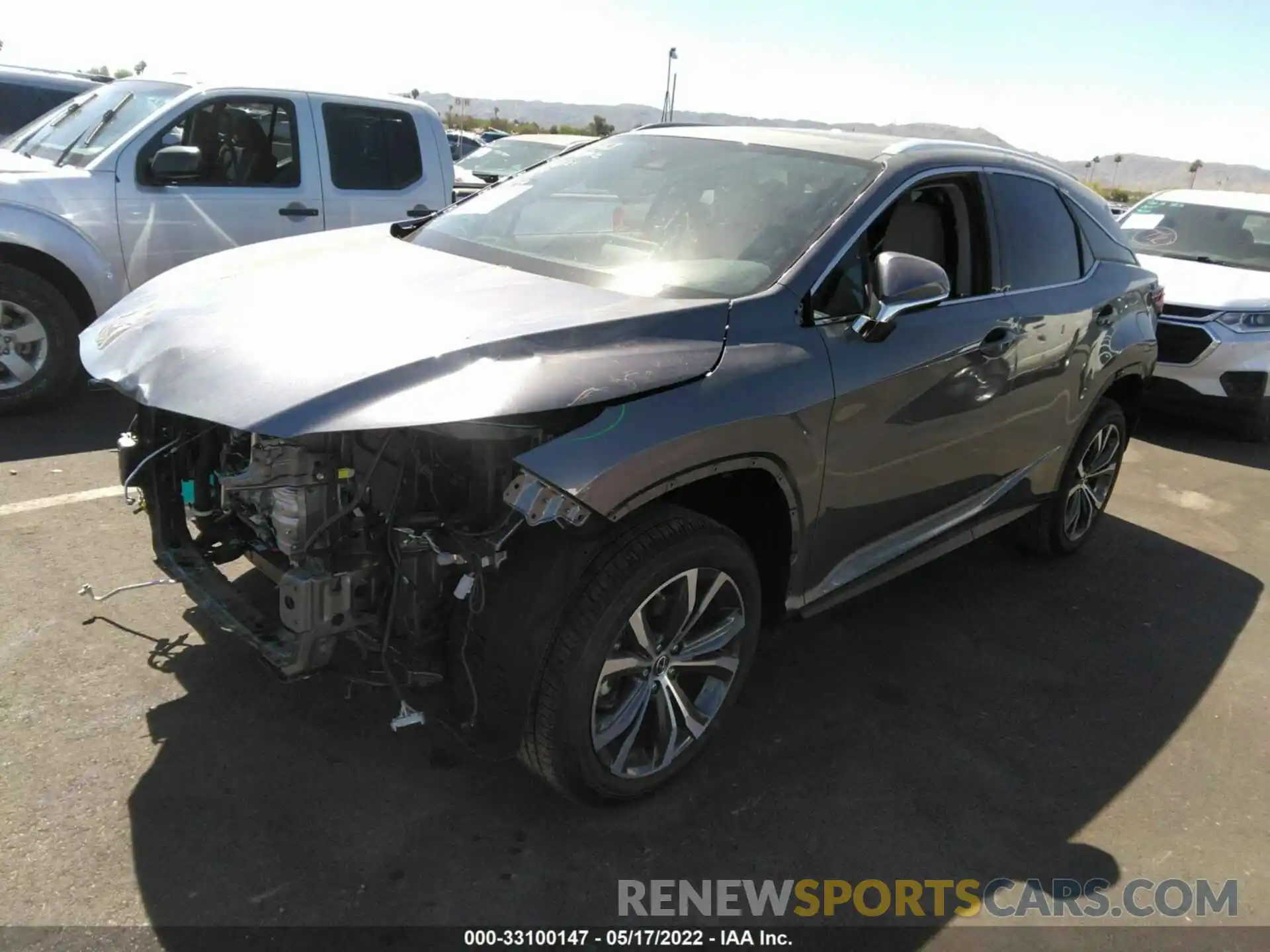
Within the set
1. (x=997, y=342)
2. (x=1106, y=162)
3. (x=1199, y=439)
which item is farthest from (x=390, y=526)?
(x=1106, y=162)

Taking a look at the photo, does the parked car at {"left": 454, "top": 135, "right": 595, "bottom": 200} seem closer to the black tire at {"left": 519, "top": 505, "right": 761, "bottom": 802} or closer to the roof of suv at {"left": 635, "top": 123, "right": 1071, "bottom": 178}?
the roof of suv at {"left": 635, "top": 123, "right": 1071, "bottom": 178}

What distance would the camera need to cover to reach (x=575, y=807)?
2.86 meters

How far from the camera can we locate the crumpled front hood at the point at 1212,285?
7672 mm

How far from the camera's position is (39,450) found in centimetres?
517

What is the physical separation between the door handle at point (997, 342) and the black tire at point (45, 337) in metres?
5.15

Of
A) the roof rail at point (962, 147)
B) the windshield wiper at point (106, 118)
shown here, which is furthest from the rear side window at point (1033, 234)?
the windshield wiper at point (106, 118)

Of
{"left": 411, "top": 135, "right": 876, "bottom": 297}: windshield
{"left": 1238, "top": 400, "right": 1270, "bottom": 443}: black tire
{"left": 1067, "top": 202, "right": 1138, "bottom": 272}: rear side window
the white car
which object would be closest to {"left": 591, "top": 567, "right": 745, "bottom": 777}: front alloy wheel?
{"left": 411, "top": 135, "right": 876, "bottom": 297}: windshield

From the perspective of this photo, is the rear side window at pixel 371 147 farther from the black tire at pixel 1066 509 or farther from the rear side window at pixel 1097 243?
the black tire at pixel 1066 509

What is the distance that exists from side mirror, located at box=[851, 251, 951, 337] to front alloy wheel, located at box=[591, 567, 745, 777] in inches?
38.0

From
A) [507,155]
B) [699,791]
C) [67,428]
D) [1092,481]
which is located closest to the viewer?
[699,791]

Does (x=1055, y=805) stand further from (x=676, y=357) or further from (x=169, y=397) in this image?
(x=169, y=397)

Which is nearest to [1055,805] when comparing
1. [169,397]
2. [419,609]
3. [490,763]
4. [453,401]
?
[490,763]

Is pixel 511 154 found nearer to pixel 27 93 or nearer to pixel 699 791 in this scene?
pixel 27 93

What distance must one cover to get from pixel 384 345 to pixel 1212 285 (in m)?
7.87
